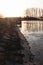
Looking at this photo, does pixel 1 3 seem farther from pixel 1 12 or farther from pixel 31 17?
pixel 31 17

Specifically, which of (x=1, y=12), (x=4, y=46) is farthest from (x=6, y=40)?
(x=1, y=12)

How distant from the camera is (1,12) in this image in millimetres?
2004

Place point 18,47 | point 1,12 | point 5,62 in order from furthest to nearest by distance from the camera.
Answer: point 1,12, point 18,47, point 5,62

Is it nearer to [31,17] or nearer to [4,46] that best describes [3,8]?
[31,17]

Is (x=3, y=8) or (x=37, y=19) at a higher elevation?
(x=3, y=8)

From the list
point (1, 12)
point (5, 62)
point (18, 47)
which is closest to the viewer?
point (5, 62)

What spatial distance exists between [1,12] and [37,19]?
41 centimetres

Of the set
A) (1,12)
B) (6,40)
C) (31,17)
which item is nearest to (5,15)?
(1,12)

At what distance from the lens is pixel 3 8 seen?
2.04 m

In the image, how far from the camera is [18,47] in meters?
0.68

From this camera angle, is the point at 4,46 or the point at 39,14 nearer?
the point at 4,46

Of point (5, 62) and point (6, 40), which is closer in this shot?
point (5, 62)

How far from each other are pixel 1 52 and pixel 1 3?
152cm

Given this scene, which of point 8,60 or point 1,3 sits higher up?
point 1,3
